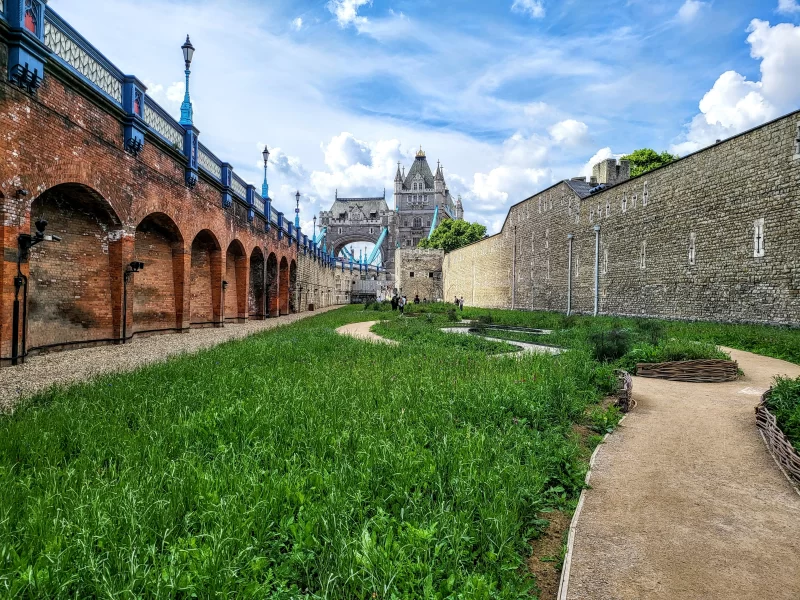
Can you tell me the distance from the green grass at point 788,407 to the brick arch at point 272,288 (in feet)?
93.3

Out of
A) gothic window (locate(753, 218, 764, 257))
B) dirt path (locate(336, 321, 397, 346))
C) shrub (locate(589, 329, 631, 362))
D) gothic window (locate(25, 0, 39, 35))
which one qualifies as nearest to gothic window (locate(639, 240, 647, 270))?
gothic window (locate(753, 218, 764, 257))

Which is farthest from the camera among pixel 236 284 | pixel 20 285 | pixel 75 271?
pixel 236 284

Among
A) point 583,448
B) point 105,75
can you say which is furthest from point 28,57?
point 583,448

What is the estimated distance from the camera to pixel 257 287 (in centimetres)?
2955

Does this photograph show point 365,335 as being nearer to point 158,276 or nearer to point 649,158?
point 158,276

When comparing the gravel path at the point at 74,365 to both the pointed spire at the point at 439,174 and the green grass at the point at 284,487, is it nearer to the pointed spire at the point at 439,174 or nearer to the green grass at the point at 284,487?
the green grass at the point at 284,487

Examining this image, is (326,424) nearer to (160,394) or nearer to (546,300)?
(160,394)

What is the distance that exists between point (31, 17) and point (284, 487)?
34.6 ft

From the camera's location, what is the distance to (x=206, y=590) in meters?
2.19

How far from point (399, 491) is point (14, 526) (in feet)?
7.48

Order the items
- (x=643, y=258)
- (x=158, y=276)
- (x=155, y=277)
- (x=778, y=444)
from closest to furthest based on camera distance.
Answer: (x=778, y=444) → (x=155, y=277) → (x=158, y=276) → (x=643, y=258)

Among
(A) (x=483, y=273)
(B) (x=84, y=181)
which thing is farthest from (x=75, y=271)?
(A) (x=483, y=273)

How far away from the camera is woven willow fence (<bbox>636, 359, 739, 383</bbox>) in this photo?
8.54 m

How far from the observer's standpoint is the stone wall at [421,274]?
6456 cm
